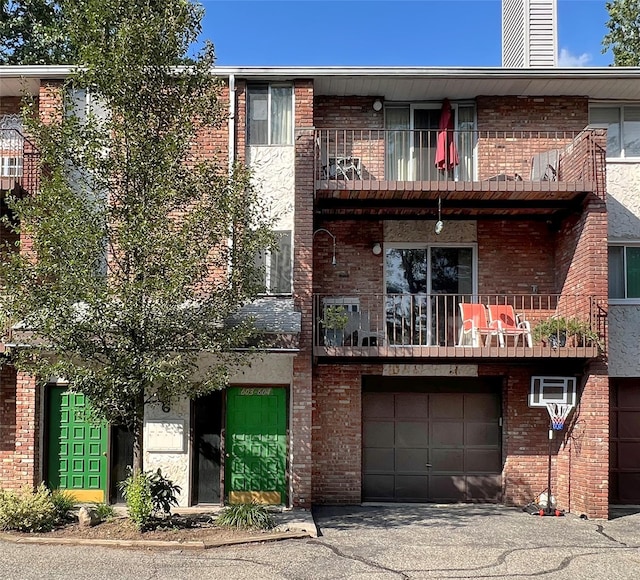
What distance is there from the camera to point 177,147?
31.8 feet

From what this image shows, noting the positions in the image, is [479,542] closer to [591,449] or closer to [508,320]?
[591,449]

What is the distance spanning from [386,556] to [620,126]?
→ 9.23 m

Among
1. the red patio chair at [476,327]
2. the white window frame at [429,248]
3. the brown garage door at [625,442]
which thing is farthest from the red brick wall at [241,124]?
the brown garage door at [625,442]

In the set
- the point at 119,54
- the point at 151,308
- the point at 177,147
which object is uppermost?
the point at 119,54

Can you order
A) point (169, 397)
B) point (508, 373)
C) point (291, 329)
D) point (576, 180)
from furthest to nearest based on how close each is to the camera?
point (508, 373) < point (576, 180) < point (291, 329) < point (169, 397)

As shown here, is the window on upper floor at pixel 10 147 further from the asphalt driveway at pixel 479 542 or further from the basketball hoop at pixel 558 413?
the basketball hoop at pixel 558 413

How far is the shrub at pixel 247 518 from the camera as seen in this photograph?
9.98 meters

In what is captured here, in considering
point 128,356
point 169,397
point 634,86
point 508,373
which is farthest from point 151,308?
point 634,86

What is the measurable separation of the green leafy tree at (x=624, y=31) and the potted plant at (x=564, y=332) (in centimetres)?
1353

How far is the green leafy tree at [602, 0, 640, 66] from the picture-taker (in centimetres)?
2181

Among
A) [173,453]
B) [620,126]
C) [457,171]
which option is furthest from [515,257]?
[173,453]

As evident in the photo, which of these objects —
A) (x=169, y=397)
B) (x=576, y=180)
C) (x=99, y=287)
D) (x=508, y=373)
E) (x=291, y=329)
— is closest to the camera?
(x=99, y=287)

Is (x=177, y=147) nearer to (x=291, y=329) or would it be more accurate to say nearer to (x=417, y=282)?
(x=291, y=329)

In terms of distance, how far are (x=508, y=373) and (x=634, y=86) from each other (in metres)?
5.74
